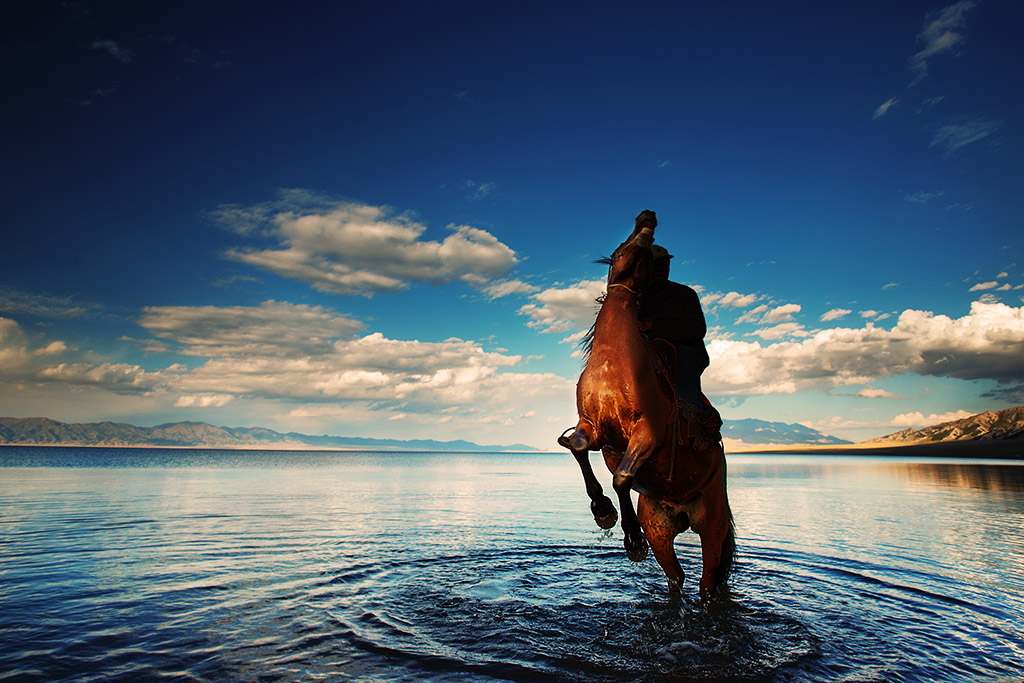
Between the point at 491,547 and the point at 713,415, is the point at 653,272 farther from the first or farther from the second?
the point at 491,547

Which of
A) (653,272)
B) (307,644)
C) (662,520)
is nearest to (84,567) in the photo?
(307,644)

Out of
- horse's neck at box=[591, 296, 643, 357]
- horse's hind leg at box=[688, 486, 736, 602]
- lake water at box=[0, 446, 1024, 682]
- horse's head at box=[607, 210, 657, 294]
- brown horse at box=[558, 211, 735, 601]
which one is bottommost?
lake water at box=[0, 446, 1024, 682]

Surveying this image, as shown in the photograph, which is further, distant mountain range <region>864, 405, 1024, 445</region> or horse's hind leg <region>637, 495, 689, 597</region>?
distant mountain range <region>864, 405, 1024, 445</region>

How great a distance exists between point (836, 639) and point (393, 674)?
4.63 metres

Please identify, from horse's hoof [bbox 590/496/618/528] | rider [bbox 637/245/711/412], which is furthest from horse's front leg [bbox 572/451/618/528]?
rider [bbox 637/245/711/412]

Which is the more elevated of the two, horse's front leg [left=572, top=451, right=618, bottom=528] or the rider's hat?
the rider's hat

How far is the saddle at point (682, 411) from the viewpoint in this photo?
4.88 metres

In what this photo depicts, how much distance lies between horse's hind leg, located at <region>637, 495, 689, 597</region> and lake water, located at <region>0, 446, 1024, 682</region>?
28.7 inches

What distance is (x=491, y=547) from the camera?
412 inches

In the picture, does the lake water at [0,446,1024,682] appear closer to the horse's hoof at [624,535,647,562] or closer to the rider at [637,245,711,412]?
the horse's hoof at [624,535,647,562]

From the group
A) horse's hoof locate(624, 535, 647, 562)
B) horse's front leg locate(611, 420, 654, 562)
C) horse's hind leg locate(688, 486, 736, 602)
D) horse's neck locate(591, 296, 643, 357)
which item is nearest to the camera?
horse's front leg locate(611, 420, 654, 562)

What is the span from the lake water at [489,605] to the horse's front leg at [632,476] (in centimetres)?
107

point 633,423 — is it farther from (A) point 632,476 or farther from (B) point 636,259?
(B) point 636,259

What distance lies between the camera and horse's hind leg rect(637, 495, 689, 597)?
5.56 m
